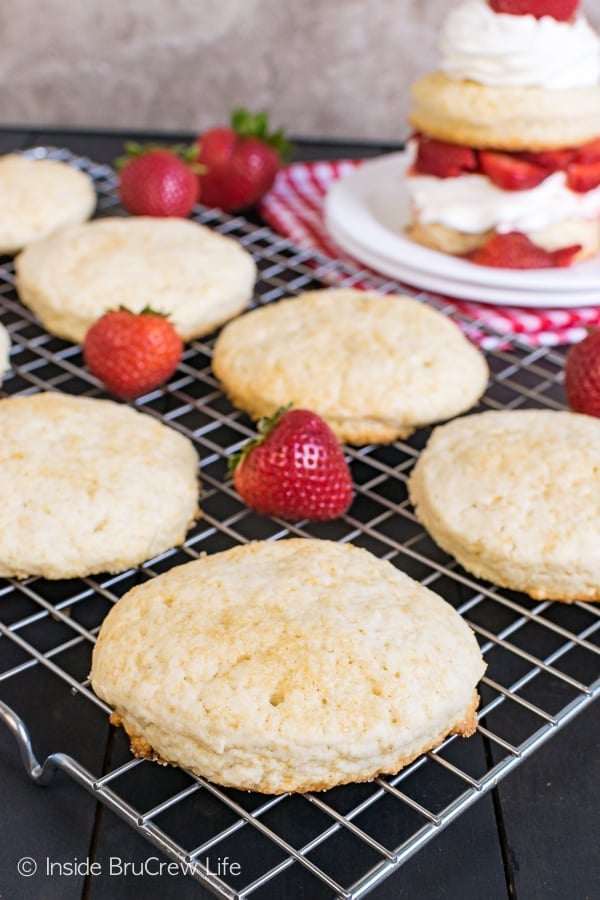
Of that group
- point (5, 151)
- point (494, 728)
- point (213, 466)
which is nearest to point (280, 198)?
point (5, 151)

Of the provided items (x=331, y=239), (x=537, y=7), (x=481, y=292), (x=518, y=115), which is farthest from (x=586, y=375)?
(x=331, y=239)

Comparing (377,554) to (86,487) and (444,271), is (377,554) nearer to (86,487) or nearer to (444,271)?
(86,487)

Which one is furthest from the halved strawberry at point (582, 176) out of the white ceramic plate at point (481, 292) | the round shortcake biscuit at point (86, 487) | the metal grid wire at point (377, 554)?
the round shortcake biscuit at point (86, 487)

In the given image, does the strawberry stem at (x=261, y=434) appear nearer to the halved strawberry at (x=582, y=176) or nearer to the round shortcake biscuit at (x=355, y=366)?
the round shortcake biscuit at (x=355, y=366)

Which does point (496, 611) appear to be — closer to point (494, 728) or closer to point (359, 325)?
point (494, 728)

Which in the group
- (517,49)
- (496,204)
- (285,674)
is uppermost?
(517,49)
